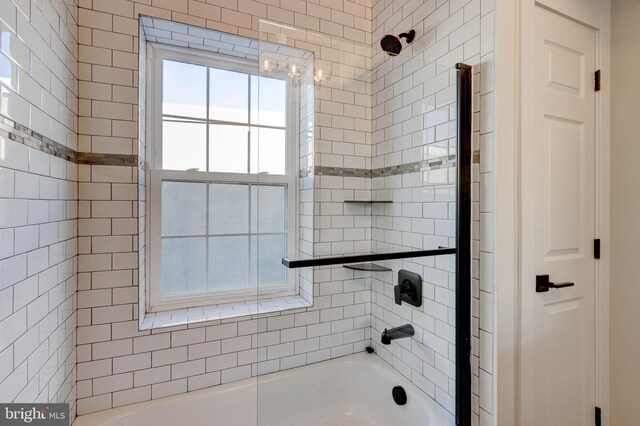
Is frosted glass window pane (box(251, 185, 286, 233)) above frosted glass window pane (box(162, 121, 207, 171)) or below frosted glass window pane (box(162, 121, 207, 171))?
below

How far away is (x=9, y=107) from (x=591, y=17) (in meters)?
2.35

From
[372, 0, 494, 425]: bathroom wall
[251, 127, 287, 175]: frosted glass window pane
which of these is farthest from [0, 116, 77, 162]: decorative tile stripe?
[372, 0, 494, 425]: bathroom wall

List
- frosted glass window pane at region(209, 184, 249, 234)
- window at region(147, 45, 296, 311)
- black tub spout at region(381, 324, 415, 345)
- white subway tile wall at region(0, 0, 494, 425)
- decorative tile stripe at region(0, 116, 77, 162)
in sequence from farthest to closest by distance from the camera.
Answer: frosted glass window pane at region(209, 184, 249, 234), window at region(147, 45, 296, 311), black tub spout at region(381, 324, 415, 345), white subway tile wall at region(0, 0, 494, 425), decorative tile stripe at region(0, 116, 77, 162)

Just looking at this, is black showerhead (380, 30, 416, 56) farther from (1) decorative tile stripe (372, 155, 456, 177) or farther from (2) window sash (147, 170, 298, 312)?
(2) window sash (147, 170, 298, 312)

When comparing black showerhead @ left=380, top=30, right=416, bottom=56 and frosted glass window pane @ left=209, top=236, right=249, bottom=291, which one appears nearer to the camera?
black showerhead @ left=380, top=30, right=416, bottom=56

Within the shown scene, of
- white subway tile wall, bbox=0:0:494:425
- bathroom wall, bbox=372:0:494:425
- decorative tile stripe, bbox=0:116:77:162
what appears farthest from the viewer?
bathroom wall, bbox=372:0:494:425

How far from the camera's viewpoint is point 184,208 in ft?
5.90

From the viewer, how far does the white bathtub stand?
1.44m

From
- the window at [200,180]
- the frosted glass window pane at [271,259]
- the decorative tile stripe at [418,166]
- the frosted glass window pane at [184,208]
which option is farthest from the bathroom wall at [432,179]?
the frosted glass window pane at [184,208]

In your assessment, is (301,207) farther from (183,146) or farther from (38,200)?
(38,200)

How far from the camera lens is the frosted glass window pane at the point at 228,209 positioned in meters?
1.86

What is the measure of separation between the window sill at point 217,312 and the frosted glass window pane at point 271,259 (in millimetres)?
109

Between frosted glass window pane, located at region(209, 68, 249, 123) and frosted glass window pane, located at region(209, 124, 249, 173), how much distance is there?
0.07 metres

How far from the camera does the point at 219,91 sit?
1.90 meters
